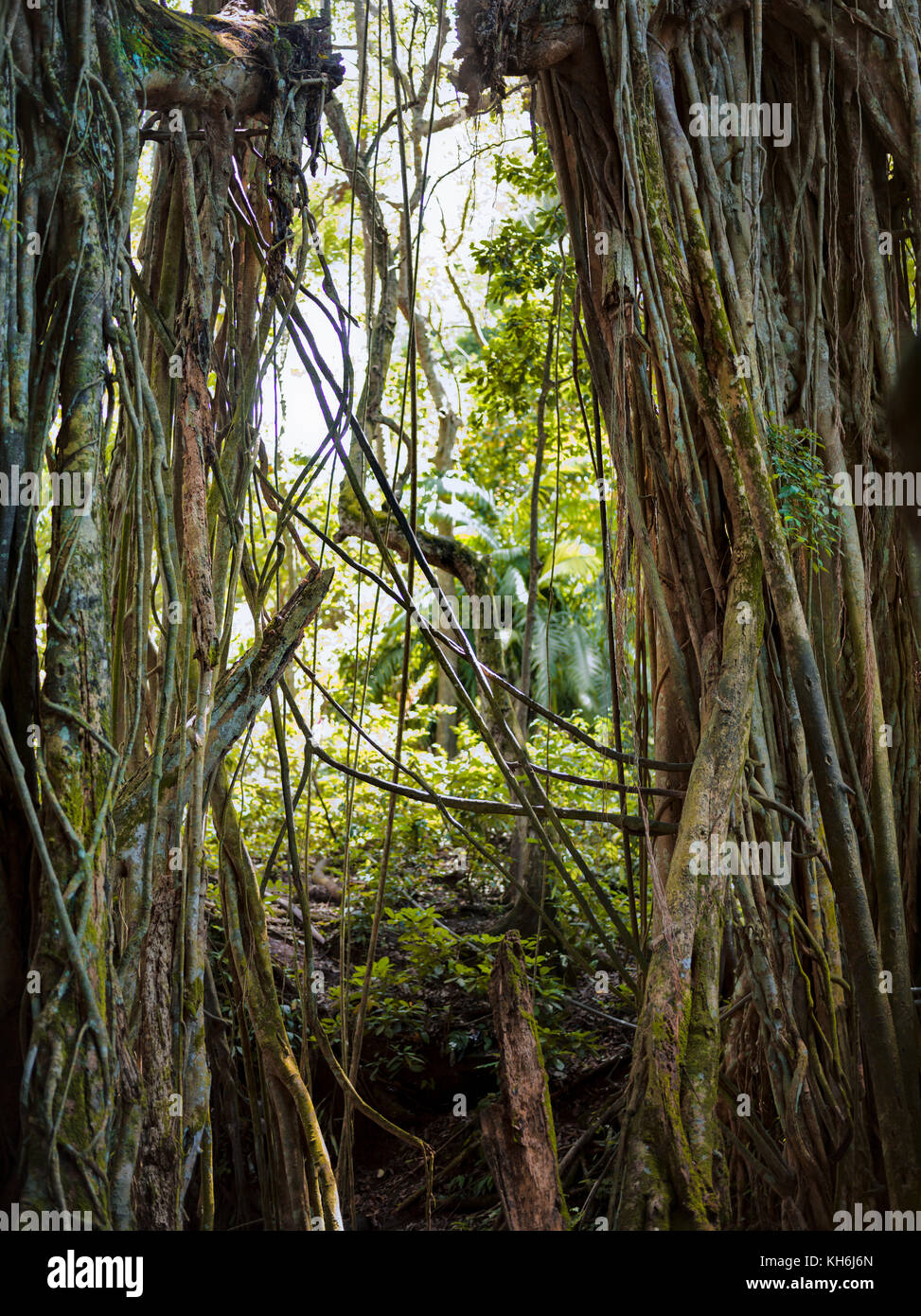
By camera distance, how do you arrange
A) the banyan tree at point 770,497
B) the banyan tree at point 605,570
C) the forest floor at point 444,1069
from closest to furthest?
the banyan tree at point 605,570 < the banyan tree at point 770,497 < the forest floor at point 444,1069

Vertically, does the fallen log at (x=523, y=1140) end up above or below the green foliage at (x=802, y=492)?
below

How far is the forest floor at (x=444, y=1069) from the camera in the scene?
349 centimetres

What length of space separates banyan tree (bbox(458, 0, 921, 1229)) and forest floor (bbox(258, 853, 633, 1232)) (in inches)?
43.1

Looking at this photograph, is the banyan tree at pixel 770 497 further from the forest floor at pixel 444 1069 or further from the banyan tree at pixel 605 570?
the forest floor at pixel 444 1069

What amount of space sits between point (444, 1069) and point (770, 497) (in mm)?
2633

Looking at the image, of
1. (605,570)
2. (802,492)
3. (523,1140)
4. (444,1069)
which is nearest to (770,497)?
(802,492)

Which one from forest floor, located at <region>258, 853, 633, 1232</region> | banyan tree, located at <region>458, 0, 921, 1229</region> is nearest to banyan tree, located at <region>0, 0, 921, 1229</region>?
banyan tree, located at <region>458, 0, 921, 1229</region>

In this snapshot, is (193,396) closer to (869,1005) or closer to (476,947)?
(869,1005)

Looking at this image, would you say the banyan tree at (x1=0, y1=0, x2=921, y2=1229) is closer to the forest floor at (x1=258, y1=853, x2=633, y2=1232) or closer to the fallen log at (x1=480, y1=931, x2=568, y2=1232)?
the fallen log at (x1=480, y1=931, x2=568, y2=1232)

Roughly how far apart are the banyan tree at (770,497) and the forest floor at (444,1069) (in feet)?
3.59

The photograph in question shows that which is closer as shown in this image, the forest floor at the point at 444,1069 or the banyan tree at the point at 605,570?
the banyan tree at the point at 605,570

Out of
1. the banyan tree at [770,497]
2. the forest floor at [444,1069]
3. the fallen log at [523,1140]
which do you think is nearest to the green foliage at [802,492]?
the banyan tree at [770,497]

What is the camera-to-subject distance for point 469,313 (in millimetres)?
6305
